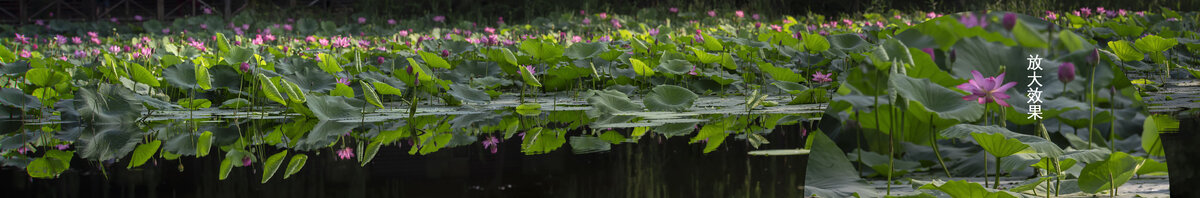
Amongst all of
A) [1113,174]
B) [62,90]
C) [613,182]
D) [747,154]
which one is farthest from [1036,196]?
[62,90]

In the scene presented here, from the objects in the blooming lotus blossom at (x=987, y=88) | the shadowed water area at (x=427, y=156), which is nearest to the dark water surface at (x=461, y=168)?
the shadowed water area at (x=427, y=156)

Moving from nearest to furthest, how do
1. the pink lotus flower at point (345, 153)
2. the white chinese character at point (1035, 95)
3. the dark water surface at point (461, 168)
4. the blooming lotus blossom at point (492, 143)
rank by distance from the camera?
the white chinese character at point (1035, 95) < the dark water surface at point (461, 168) < the pink lotus flower at point (345, 153) < the blooming lotus blossom at point (492, 143)

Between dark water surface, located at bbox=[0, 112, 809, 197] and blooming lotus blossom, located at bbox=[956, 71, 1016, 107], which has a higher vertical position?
blooming lotus blossom, located at bbox=[956, 71, 1016, 107]

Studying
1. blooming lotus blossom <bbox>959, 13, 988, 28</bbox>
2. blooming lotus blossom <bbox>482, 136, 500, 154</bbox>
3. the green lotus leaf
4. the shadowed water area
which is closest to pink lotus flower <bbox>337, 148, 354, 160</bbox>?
the shadowed water area

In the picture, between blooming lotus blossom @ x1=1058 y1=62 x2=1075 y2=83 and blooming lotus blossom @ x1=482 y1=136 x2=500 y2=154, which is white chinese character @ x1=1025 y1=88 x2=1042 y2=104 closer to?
blooming lotus blossom @ x1=1058 y1=62 x2=1075 y2=83

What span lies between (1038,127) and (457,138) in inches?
59.8

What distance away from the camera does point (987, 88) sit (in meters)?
1.19

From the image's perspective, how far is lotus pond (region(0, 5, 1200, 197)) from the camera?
1.21 metres

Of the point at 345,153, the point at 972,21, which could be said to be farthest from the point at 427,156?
the point at 972,21

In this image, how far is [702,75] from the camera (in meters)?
4.00

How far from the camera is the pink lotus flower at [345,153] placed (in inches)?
82.0

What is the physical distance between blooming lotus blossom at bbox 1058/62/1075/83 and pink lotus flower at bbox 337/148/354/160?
138 cm

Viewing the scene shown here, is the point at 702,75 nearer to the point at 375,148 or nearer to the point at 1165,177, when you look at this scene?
the point at 375,148

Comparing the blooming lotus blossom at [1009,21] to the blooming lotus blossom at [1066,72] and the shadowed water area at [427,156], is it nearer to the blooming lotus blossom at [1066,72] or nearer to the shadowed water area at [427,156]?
the blooming lotus blossom at [1066,72]
